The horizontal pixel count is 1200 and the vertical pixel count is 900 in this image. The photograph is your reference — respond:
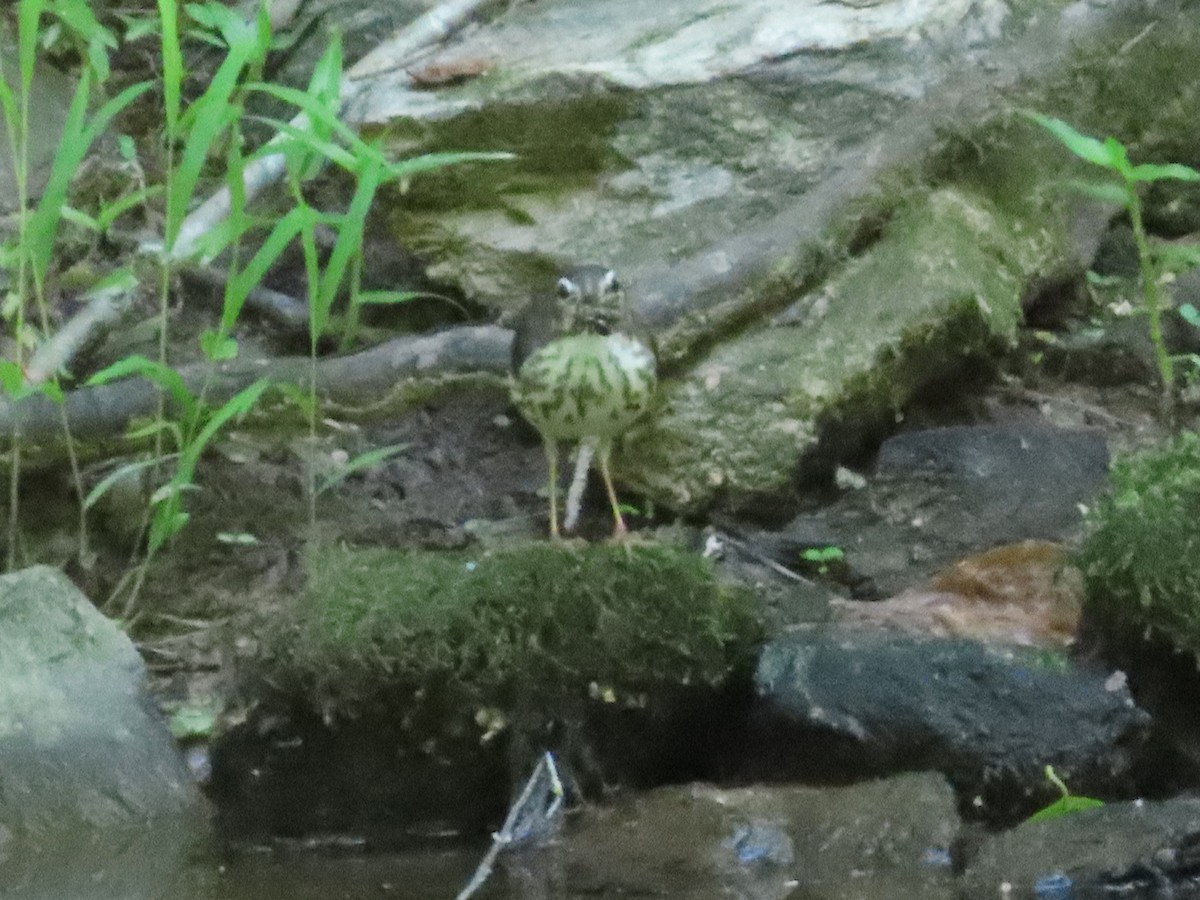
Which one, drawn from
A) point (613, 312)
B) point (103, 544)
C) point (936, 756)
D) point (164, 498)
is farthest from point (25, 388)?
point (936, 756)

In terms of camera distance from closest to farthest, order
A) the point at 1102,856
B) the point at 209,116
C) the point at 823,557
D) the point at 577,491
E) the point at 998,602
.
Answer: the point at 1102,856 < the point at 209,116 < the point at 998,602 < the point at 823,557 < the point at 577,491

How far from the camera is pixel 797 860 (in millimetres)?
3441

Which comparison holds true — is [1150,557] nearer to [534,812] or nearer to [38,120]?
[534,812]

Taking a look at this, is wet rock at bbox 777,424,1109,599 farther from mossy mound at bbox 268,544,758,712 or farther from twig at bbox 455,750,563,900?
twig at bbox 455,750,563,900

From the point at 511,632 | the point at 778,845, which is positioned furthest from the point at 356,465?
→ the point at 778,845

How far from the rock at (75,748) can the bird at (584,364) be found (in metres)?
1.00

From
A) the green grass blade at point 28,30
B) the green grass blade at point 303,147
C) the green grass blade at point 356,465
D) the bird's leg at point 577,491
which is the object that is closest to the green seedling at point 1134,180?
the bird's leg at point 577,491

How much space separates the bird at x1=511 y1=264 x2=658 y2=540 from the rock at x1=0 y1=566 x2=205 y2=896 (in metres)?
1.00

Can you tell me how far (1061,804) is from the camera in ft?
11.5

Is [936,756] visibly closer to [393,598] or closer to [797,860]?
[797,860]

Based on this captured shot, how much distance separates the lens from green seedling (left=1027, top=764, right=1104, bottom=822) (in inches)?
133

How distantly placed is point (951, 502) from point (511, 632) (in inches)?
60.8

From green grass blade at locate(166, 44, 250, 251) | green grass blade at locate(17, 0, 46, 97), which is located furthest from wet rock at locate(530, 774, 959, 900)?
green grass blade at locate(17, 0, 46, 97)

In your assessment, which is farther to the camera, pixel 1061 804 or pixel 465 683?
pixel 465 683
